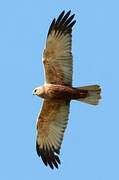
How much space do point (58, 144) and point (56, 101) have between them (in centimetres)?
107

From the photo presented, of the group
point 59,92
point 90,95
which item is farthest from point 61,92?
point 90,95

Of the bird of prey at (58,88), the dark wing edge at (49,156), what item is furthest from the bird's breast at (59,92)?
the dark wing edge at (49,156)

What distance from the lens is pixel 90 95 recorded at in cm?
1359

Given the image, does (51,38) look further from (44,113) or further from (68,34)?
(44,113)

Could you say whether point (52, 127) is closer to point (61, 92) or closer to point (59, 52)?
point (61, 92)

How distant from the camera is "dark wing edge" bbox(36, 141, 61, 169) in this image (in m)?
13.8

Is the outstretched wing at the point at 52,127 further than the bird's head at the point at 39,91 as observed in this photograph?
Yes

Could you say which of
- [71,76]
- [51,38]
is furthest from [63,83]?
[51,38]

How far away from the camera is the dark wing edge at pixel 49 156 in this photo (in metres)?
13.8

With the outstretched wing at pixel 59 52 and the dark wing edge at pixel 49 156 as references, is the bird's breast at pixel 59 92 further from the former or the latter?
the dark wing edge at pixel 49 156

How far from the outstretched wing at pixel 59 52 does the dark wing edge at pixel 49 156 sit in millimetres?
1718

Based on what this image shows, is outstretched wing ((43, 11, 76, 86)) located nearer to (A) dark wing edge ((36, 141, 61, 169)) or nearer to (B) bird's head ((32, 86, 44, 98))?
(B) bird's head ((32, 86, 44, 98))

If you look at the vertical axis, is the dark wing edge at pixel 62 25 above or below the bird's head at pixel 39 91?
above

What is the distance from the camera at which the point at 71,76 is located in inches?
538
